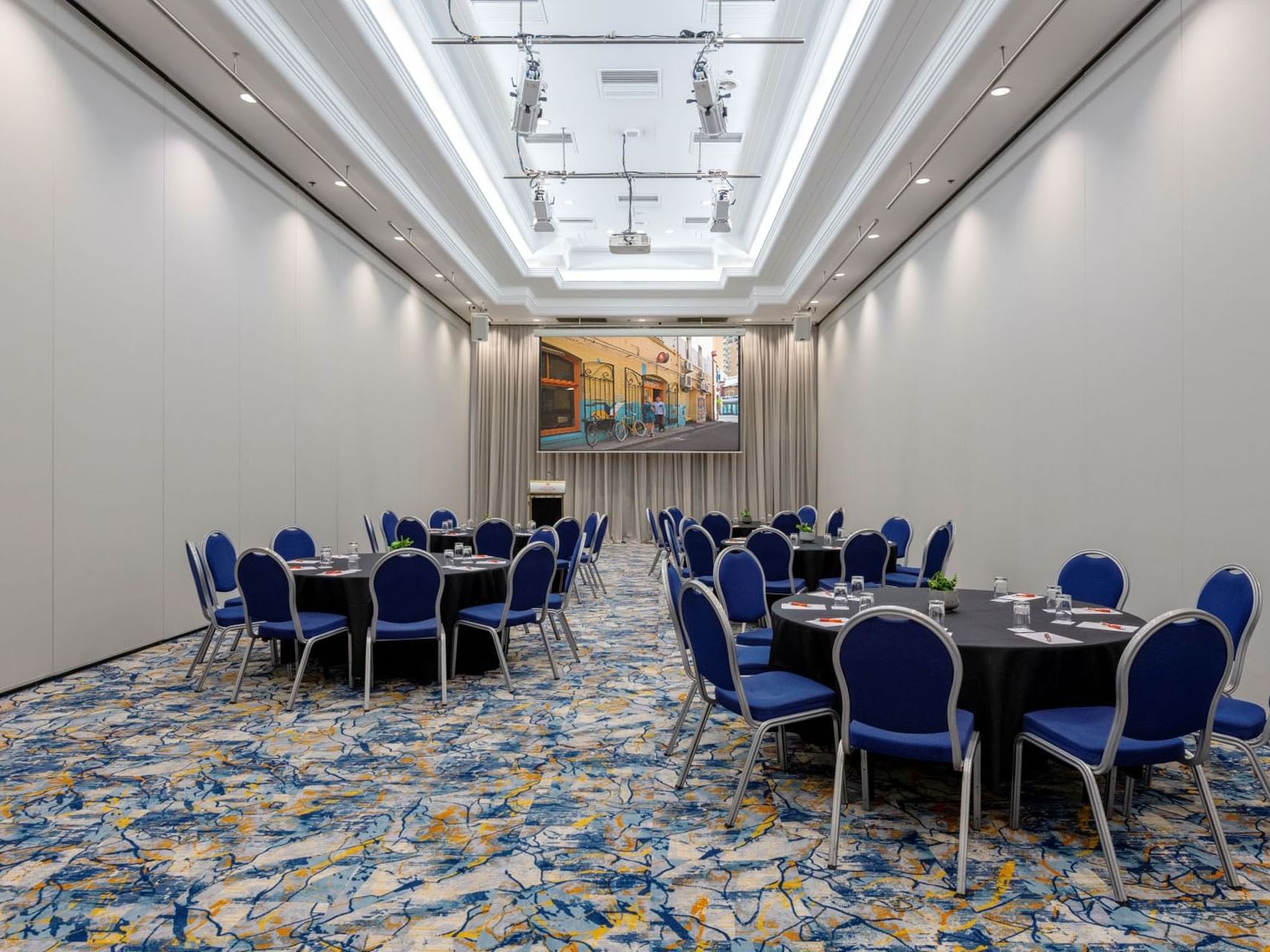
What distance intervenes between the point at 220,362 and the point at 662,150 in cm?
585

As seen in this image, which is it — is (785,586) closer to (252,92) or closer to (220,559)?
(220,559)

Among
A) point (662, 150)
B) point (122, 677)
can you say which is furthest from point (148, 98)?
point (662, 150)

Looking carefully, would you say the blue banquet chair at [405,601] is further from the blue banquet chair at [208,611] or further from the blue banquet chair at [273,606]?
the blue banquet chair at [208,611]

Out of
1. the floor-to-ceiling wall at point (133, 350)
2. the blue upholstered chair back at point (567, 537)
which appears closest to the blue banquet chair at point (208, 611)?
the floor-to-ceiling wall at point (133, 350)

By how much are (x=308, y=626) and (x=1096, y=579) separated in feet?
15.9

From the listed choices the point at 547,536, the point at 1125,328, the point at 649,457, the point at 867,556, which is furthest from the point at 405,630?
the point at 649,457

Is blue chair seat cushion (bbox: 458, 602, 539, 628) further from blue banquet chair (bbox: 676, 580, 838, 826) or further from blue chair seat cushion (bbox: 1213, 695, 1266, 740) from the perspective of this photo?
blue chair seat cushion (bbox: 1213, 695, 1266, 740)

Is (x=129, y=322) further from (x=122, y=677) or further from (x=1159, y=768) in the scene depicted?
(x=1159, y=768)

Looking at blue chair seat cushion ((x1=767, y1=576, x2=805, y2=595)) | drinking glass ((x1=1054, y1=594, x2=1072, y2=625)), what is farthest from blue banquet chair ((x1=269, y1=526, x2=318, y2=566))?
drinking glass ((x1=1054, y1=594, x2=1072, y2=625))

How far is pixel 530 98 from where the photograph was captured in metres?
6.29

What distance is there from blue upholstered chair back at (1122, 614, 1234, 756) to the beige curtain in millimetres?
12048

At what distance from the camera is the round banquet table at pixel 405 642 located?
4.96 metres

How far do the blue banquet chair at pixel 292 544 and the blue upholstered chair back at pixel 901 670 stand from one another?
5.10m

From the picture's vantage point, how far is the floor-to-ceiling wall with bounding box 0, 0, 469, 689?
15.7 feet
